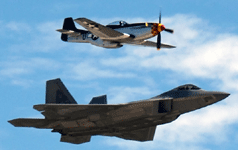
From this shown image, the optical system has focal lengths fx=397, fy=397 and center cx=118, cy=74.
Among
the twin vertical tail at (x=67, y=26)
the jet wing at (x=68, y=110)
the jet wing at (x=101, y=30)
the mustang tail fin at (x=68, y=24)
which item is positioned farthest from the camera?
the mustang tail fin at (x=68, y=24)

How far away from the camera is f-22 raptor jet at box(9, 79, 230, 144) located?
1335 inches

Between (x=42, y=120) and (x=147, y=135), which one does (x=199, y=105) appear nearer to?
(x=147, y=135)

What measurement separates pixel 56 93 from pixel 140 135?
412 inches

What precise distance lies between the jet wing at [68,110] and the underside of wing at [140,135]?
298 inches


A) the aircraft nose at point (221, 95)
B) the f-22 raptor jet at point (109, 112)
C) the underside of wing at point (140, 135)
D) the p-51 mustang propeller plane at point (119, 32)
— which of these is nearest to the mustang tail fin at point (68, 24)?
the p-51 mustang propeller plane at point (119, 32)

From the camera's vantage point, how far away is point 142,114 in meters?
35.0

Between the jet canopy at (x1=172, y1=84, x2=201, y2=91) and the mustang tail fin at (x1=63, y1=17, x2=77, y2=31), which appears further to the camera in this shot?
the mustang tail fin at (x1=63, y1=17, x2=77, y2=31)

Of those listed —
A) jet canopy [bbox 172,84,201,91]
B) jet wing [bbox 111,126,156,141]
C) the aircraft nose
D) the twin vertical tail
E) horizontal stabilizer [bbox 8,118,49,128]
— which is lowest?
Answer: jet wing [bbox 111,126,156,141]

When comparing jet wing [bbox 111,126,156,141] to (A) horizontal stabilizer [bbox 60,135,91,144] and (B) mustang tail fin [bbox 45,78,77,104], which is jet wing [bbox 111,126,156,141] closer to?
(A) horizontal stabilizer [bbox 60,135,91,144]

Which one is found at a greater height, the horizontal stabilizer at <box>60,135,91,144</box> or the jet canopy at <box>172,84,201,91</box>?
the jet canopy at <box>172,84,201,91</box>

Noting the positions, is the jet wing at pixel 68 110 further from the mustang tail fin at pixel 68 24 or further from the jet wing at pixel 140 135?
the mustang tail fin at pixel 68 24

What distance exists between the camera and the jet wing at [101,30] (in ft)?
168

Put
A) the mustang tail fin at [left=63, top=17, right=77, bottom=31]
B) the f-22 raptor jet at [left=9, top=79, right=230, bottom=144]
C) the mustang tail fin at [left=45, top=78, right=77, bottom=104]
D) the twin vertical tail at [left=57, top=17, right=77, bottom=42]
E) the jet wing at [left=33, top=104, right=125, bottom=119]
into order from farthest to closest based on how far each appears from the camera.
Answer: the mustang tail fin at [left=63, top=17, right=77, bottom=31] < the twin vertical tail at [left=57, top=17, right=77, bottom=42] < the mustang tail fin at [left=45, top=78, right=77, bottom=104] < the jet wing at [left=33, top=104, right=125, bottom=119] < the f-22 raptor jet at [left=9, top=79, right=230, bottom=144]

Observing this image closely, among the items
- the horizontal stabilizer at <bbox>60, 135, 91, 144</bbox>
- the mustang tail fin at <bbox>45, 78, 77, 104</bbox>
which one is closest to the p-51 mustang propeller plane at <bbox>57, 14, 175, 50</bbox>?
the mustang tail fin at <bbox>45, 78, 77, 104</bbox>
